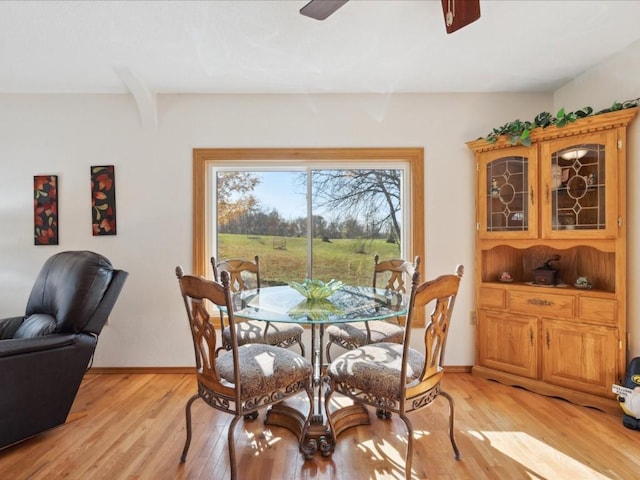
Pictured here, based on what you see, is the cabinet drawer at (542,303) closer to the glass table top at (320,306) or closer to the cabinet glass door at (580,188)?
the cabinet glass door at (580,188)

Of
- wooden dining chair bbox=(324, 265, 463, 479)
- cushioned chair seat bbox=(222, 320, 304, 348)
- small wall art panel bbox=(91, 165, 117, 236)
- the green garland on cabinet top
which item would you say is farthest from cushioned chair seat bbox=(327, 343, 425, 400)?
small wall art panel bbox=(91, 165, 117, 236)

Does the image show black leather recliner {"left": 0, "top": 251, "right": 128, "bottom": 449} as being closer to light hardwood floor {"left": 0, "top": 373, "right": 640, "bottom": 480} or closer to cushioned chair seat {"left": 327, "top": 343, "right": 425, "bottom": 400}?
light hardwood floor {"left": 0, "top": 373, "right": 640, "bottom": 480}

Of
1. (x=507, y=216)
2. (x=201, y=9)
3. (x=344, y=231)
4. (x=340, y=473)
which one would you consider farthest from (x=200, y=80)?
(x=340, y=473)

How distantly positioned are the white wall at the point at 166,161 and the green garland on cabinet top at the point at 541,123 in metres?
0.35

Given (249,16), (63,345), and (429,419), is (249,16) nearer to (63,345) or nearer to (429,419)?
(63,345)

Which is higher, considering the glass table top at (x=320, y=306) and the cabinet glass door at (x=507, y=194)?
the cabinet glass door at (x=507, y=194)

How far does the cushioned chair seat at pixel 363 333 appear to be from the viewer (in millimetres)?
2381

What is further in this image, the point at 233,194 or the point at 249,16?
the point at 233,194

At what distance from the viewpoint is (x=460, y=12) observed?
5.36 feet

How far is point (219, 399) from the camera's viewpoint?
175 cm

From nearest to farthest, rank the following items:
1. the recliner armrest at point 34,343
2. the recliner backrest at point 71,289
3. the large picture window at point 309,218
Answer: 1. the recliner armrest at point 34,343
2. the recliner backrest at point 71,289
3. the large picture window at point 309,218

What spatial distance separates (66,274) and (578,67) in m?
3.96

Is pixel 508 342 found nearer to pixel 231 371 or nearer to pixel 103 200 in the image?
pixel 231 371

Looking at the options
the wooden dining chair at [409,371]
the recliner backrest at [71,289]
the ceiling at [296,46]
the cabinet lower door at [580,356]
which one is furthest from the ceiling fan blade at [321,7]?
the cabinet lower door at [580,356]
